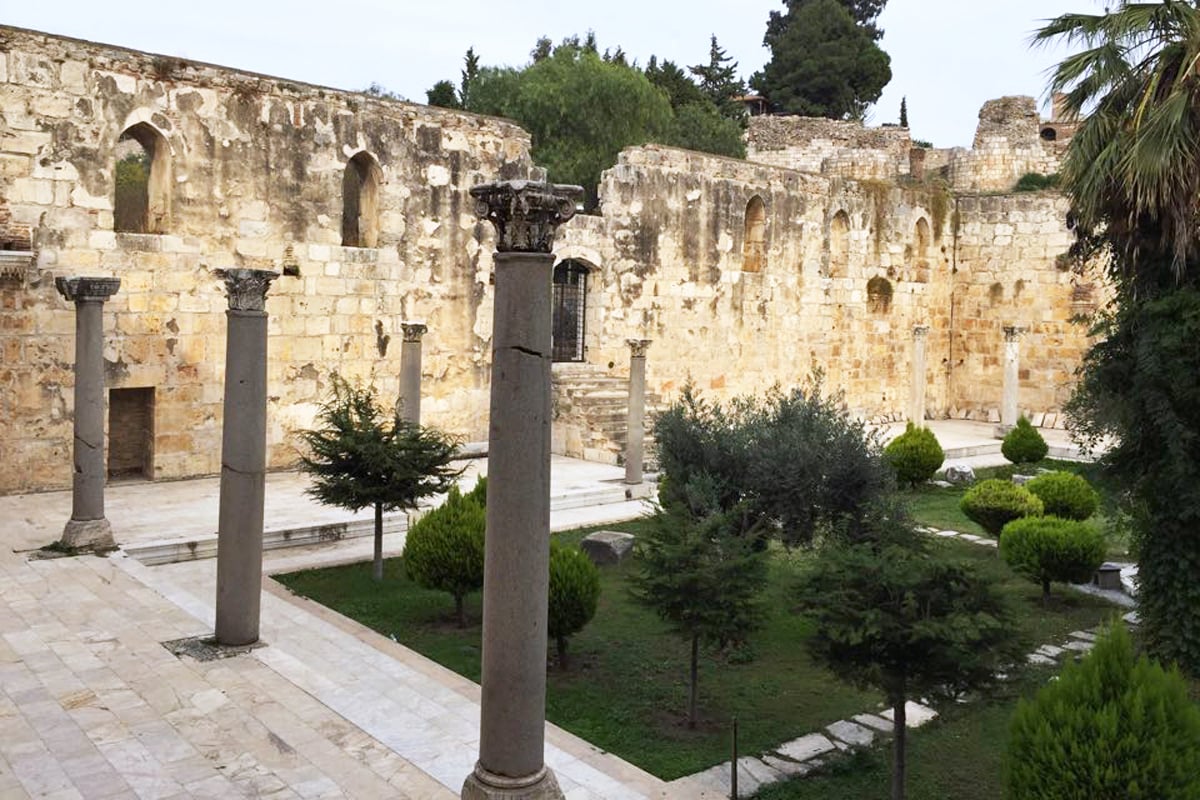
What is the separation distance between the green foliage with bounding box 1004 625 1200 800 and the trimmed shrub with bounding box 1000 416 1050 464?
15.6 metres

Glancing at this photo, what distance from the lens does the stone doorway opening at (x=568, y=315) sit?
855 inches

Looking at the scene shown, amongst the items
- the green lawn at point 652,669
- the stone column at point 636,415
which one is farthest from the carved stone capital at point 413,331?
the green lawn at point 652,669

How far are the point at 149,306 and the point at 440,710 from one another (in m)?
10.1

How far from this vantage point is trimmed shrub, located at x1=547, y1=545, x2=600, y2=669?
860 cm

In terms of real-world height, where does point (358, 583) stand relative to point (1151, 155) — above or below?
below

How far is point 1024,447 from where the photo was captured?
20.0 metres

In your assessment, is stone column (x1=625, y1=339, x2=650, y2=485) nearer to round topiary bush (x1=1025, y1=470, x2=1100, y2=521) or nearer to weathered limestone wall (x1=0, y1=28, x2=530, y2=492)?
weathered limestone wall (x1=0, y1=28, x2=530, y2=492)

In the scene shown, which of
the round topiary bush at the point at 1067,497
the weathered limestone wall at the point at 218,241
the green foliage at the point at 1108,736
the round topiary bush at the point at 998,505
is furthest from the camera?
the weathered limestone wall at the point at 218,241

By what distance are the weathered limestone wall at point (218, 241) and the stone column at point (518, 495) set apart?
1147cm

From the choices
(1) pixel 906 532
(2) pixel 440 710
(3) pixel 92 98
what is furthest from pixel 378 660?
(3) pixel 92 98

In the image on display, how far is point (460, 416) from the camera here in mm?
19375

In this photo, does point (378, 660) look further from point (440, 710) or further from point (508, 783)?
point (508, 783)

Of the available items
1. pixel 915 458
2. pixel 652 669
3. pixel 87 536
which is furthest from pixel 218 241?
pixel 915 458

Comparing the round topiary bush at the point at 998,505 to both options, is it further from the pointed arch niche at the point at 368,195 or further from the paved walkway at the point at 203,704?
the pointed arch niche at the point at 368,195
